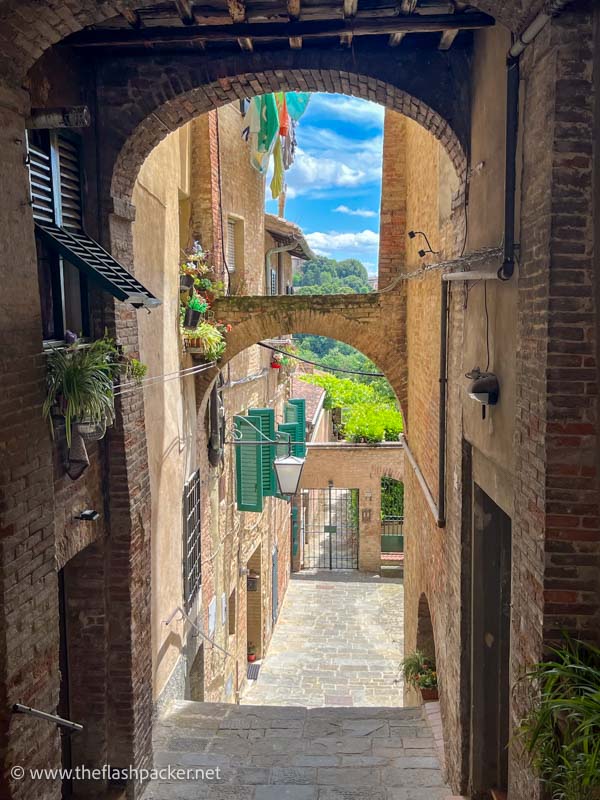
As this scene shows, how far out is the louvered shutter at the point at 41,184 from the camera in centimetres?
473

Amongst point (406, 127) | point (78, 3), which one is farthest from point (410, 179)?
point (78, 3)

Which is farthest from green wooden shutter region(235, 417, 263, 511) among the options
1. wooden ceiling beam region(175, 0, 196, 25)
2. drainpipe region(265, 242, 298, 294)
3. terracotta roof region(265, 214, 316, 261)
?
wooden ceiling beam region(175, 0, 196, 25)

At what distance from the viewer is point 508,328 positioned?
4355 mm

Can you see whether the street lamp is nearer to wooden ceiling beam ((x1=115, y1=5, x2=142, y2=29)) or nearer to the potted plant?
the potted plant

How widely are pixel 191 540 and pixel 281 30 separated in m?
6.40

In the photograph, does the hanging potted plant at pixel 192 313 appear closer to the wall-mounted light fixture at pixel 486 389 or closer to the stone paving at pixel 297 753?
the stone paving at pixel 297 753

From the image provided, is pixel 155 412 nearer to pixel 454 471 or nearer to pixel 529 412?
pixel 454 471

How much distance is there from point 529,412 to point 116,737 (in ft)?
14.4

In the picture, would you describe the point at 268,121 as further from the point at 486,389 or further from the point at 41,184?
the point at 486,389

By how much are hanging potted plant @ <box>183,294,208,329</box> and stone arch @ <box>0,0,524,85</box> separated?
505 centimetres

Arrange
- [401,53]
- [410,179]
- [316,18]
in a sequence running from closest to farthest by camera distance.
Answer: [316,18], [401,53], [410,179]

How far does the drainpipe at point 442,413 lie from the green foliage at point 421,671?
2.32 m

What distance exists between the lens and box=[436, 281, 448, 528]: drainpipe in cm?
673

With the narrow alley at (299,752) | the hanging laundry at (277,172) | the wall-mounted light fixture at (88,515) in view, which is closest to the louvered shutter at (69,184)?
the wall-mounted light fixture at (88,515)
